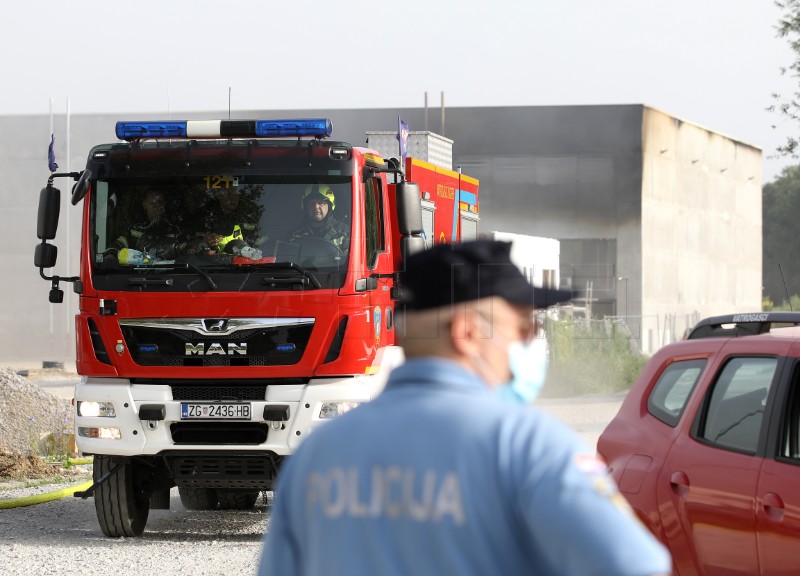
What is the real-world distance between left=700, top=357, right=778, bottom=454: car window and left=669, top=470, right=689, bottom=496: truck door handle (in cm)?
19

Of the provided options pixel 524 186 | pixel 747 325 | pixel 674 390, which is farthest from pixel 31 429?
pixel 524 186

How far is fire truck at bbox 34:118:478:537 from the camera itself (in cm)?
1029

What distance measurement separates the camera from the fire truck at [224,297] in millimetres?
10289

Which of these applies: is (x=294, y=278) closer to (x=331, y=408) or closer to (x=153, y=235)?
(x=331, y=408)

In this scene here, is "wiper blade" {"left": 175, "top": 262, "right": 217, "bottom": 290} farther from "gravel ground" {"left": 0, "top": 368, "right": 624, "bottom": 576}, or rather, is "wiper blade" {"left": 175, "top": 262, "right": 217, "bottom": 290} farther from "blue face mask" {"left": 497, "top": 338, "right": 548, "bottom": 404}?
"blue face mask" {"left": 497, "top": 338, "right": 548, "bottom": 404}

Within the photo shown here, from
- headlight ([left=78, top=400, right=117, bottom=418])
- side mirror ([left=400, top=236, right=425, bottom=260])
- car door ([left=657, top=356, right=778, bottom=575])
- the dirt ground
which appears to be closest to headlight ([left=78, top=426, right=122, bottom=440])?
headlight ([left=78, top=400, right=117, bottom=418])

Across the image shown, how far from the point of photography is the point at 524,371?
9.14 ft

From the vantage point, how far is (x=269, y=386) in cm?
1033

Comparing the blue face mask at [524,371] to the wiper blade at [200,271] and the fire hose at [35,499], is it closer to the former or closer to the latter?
the wiper blade at [200,271]

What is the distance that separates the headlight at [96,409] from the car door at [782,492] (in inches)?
235

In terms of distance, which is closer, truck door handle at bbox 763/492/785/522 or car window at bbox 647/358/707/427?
truck door handle at bbox 763/492/785/522

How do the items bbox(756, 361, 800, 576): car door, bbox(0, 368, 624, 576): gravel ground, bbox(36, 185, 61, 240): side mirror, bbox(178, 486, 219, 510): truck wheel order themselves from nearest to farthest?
bbox(756, 361, 800, 576): car door
bbox(0, 368, 624, 576): gravel ground
bbox(36, 185, 61, 240): side mirror
bbox(178, 486, 219, 510): truck wheel

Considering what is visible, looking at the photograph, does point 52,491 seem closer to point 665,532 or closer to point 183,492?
point 183,492

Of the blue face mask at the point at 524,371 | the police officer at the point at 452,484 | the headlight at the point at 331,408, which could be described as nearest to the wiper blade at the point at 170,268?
the headlight at the point at 331,408
